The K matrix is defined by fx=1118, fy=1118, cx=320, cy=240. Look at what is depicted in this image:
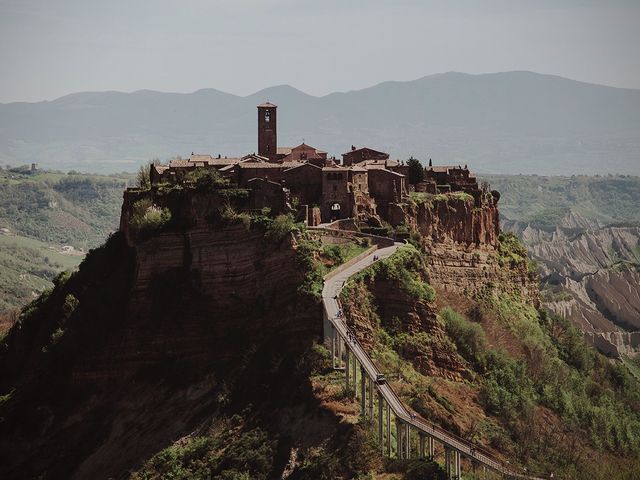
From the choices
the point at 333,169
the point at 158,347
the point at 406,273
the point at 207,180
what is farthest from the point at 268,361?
the point at 333,169

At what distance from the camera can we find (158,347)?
180 feet

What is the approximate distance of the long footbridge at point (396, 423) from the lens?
39.1 m

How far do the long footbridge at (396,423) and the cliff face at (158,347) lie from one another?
242 cm

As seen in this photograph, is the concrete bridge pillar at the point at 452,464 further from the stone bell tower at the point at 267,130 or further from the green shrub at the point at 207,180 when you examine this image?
the stone bell tower at the point at 267,130

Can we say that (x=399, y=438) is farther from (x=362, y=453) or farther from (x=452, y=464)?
(x=452, y=464)

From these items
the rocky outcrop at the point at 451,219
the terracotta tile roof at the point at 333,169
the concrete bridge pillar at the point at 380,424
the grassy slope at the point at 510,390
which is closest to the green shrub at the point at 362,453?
the concrete bridge pillar at the point at 380,424

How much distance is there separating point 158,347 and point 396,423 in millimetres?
18256

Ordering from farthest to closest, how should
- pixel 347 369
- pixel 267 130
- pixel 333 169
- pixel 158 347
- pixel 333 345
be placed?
pixel 267 130 → pixel 333 169 → pixel 158 347 → pixel 333 345 → pixel 347 369

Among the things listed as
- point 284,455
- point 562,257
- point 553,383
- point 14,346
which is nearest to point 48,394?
point 14,346

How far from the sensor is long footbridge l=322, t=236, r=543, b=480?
39094 millimetres

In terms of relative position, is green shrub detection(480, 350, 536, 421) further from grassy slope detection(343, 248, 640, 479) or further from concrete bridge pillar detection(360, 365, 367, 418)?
concrete bridge pillar detection(360, 365, 367, 418)

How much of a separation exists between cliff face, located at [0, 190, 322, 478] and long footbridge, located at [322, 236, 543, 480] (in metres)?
2.42

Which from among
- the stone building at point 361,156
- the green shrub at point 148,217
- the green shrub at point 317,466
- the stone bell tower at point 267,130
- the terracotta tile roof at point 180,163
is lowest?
the green shrub at point 317,466

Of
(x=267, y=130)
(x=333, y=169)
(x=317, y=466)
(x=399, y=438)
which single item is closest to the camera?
(x=317, y=466)
